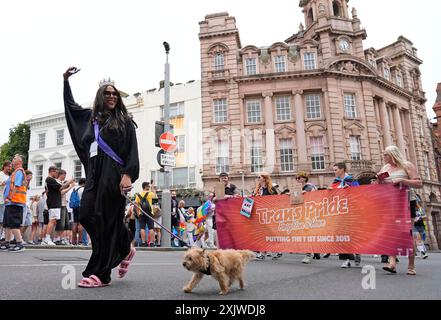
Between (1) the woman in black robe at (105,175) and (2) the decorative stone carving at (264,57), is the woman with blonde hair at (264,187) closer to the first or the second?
(1) the woman in black robe at (105,175)

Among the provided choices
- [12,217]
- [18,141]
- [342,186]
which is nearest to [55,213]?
[12,217]

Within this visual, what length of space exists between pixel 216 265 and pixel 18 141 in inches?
1848

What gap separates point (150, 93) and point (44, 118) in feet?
45.0

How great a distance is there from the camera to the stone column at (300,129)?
2808 cm

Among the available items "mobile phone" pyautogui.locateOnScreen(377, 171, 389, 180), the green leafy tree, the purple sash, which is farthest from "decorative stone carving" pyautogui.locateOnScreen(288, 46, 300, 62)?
the green leafy tree

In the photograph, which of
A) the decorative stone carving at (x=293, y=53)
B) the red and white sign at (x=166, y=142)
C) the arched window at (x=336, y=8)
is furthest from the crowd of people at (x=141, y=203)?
the arched window at (x=336, y=8)

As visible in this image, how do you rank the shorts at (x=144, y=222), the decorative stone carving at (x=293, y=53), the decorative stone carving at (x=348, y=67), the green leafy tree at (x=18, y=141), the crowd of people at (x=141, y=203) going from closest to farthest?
the crowd of people at (x=141, y=203)
the shorts at (x=144, y=222)
the decorative stone carving at (x=348, y=67)
the decorative stone carving at (x=293, y=53)
the green leafy tree at (x=18, y=141)

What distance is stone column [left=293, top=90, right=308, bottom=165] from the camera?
28.1 m

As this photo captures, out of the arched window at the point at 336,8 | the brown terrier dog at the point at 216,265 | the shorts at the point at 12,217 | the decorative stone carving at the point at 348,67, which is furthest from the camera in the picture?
the arched window at the point at 336,8

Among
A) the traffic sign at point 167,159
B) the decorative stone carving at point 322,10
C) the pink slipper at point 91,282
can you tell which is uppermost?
the decorative stone carving at point 322,10

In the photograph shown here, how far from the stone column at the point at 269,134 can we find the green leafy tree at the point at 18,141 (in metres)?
30.9

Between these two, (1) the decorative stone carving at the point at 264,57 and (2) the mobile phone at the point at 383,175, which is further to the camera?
(1) the decorative stone carving at the point at 264,57

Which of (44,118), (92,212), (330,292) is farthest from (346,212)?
(44,118)
